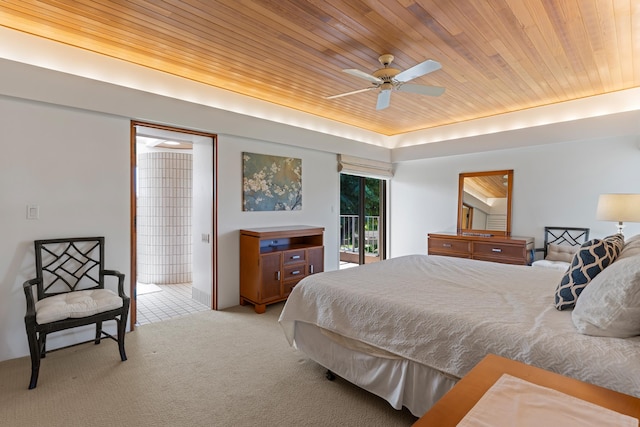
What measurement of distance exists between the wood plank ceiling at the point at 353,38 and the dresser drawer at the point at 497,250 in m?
1.97

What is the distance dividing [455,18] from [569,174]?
124 inches

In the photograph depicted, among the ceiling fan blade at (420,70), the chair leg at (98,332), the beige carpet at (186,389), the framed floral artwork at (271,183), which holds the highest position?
the ceiling fan blade at (420,70)

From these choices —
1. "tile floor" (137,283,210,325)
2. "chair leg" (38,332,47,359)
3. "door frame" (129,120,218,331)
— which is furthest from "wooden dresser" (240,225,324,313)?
"chair leg" (38,332,47,359)

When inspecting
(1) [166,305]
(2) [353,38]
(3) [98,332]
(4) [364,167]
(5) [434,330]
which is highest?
(2) [353,38]

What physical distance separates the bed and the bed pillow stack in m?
0.03

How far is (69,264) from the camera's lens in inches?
112

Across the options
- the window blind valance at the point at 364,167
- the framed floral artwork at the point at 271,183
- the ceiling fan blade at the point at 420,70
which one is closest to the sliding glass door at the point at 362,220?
the window blind valance at the point at 364,167

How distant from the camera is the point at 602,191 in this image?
4.05m

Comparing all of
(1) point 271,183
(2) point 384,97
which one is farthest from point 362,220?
(2) point 384,97

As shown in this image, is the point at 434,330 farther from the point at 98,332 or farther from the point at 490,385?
the point at 98,332

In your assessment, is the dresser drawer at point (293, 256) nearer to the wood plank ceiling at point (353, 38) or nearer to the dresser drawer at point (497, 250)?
the wood plank ceiling at point (353, 38)

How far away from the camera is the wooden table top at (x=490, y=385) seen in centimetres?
94

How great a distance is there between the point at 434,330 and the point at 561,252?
3522 mm

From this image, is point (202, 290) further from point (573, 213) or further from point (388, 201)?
point (573, 213)
